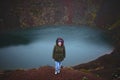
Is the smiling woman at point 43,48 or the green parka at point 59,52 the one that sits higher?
the smiling woman at point 43,48

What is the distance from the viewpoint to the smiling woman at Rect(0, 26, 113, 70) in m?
27.2

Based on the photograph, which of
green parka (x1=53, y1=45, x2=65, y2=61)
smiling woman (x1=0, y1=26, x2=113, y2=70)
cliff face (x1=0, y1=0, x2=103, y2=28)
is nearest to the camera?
green parka (x1=53, y1=45, x2=65, y2=61)

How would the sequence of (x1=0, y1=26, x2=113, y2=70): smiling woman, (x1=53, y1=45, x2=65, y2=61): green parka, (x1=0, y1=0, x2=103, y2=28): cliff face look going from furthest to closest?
(x1=0, y1=0, x2=103, y2=28): cliff face
(x1=0, y1=26, x2=113, y2=70): smiling woman
(x1=53, y1=45, x2=65, y2=61): green parka

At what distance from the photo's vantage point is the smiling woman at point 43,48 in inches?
1072

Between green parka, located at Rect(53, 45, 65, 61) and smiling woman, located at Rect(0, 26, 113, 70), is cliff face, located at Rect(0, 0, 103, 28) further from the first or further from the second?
green parka, located at Rect(53, 45, 65, 61)

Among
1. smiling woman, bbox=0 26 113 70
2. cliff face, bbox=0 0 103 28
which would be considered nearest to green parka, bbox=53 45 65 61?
smiling woman, bbox=0 26 113 70

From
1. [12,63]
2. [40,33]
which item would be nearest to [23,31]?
[40,33]

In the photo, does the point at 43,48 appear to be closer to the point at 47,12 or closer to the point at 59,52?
the point at 59,52

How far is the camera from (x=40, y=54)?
30.1 m

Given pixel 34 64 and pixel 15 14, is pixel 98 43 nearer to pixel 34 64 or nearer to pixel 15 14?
pixel 34 64

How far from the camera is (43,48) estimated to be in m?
32.2

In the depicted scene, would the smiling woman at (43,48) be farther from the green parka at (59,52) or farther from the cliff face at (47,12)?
the green parka at (59,52)

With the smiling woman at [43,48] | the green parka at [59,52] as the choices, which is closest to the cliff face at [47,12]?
the smiling woman at [43,48]

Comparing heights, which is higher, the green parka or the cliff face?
the cliff face
